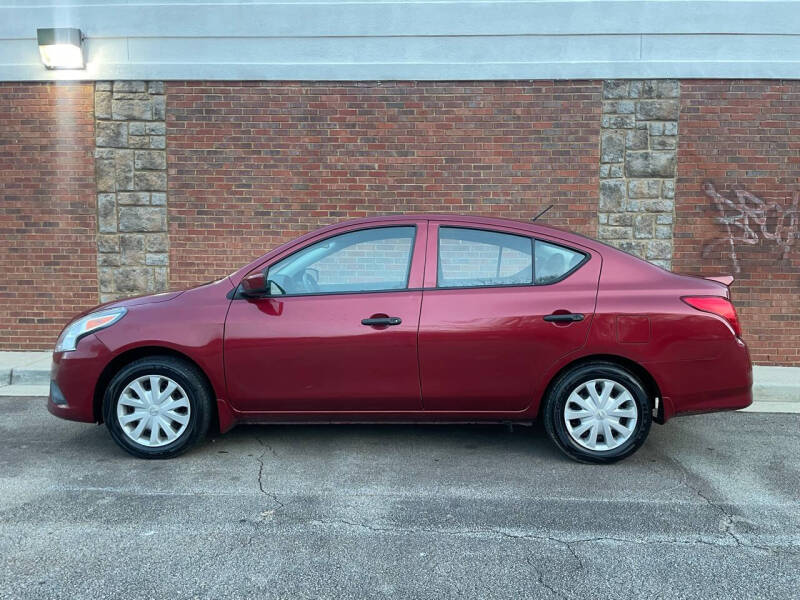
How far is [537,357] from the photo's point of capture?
418 cm

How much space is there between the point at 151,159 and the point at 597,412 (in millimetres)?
5855

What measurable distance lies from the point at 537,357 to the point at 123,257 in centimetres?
549

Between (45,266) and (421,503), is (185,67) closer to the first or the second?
(45,266)

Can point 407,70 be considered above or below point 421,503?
above

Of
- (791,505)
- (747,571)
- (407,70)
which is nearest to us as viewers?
(747,571)

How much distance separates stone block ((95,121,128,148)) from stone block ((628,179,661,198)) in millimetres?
5827

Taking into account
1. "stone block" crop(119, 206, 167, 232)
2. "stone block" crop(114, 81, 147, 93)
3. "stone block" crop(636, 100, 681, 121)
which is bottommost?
"stone block" crop(119, 206, 167, 232)

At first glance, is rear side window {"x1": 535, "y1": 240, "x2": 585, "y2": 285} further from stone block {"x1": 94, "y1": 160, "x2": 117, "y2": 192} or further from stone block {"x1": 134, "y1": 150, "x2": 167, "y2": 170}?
stone block {"x1": 94, "y1": 160, "x2": 117, "y2": 192}

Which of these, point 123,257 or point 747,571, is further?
point 123,257

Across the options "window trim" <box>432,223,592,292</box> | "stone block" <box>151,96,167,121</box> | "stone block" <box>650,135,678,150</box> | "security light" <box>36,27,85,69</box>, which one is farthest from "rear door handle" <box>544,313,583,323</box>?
"security light" <box>36,27,85,69</box>

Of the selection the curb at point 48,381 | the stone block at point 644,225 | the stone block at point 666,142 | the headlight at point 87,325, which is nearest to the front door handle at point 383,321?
the headlight at point 87,325

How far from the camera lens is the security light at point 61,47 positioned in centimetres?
736

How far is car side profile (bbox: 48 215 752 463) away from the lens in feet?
13.7

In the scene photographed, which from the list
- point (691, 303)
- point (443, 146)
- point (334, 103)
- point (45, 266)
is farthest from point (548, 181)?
point (45, 266)
